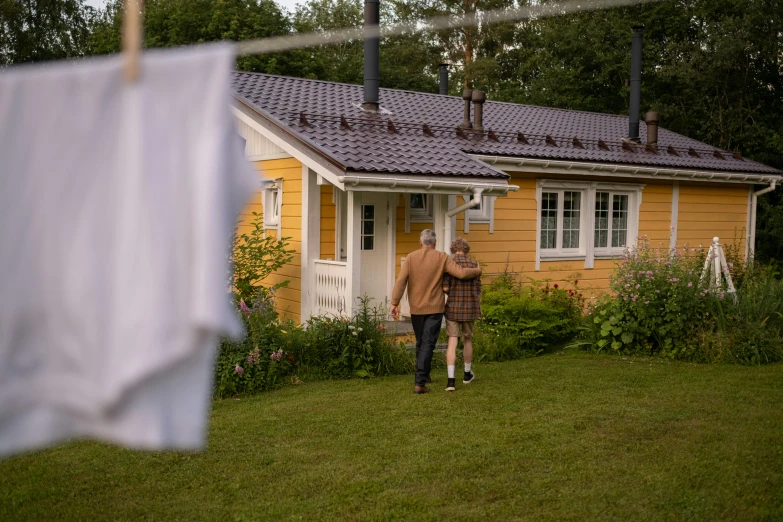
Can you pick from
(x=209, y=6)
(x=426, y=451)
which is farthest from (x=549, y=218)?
(x=209, y=6)

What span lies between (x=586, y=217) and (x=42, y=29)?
26.3 meters

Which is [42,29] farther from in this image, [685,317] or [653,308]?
[685,317]

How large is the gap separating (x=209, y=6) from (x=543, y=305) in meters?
24.7

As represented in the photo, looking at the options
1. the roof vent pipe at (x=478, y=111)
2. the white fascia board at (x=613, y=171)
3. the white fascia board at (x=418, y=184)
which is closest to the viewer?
the white fascia board at (x=418, y=184)

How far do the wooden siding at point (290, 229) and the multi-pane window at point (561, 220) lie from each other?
17.1ft

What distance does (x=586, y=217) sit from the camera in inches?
633

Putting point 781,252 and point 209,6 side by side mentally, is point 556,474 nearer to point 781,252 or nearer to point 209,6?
point 781,252

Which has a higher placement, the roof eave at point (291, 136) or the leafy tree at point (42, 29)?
the leafy tree at point (42, 29)

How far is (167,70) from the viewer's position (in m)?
1.90

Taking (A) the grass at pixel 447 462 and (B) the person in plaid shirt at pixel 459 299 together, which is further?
(B) the person in plaid shirt at pixel 459 299

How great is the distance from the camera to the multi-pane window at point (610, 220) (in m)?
16.5

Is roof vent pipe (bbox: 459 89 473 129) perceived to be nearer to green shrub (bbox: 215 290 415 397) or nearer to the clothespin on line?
green shrub (bbox: 215 290 415 397)

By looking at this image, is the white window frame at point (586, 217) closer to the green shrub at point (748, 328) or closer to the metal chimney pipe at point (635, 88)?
the metal chimney pipe at point (635, 88)

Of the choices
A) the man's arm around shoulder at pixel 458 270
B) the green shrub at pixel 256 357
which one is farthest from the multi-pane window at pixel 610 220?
the green shrub at pixel 256 357
